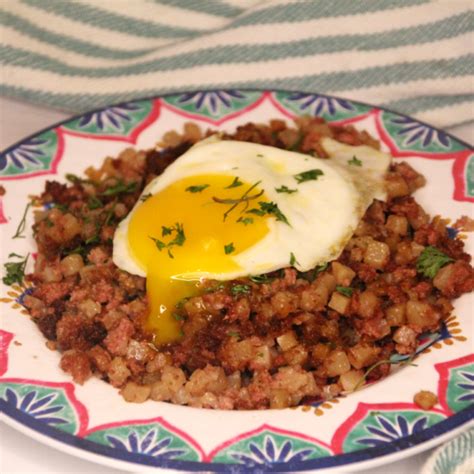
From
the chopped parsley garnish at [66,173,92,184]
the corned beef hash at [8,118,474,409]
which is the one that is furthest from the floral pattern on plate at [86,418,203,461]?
the chopped parsley garnish at [66,173,92,184]

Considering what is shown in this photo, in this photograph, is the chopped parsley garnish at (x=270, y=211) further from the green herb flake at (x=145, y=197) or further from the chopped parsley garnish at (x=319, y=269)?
the green herb flake at (x=145, y=197)

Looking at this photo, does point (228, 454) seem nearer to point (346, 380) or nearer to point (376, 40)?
point (346, 380)

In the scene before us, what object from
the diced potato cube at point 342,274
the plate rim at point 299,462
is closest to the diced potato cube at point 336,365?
the diced potato cube at point 342,274

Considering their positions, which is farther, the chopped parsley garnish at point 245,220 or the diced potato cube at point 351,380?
the chopped parsley garnish at point 245,220

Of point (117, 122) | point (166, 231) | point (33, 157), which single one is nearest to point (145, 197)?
point (166, 231)

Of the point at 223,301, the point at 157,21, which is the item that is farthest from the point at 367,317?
the point at 157,21

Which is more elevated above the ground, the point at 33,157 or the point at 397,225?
the point at 33,157

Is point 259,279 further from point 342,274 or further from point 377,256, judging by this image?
point 377,256
